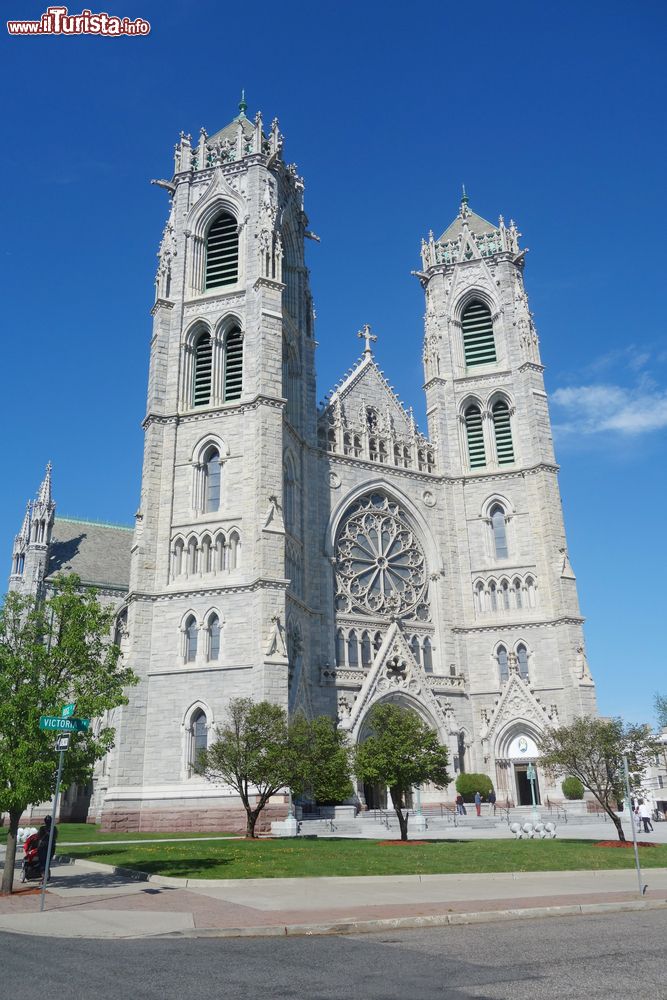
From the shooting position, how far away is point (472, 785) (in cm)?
4047

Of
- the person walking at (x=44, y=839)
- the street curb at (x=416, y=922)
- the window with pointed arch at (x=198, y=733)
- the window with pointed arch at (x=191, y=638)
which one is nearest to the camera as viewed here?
the street curb at (x=416, y=922)

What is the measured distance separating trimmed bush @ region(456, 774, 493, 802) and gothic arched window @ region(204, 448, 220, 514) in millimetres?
17878

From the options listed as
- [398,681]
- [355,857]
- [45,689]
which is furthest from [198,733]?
[45,689]

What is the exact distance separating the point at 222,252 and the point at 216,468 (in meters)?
12.7

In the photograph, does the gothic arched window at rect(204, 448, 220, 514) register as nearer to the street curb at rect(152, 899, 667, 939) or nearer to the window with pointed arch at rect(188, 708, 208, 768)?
the window with pointed arch at rect(188, 708, 208, 768)

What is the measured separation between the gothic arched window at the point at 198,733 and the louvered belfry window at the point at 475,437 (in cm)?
2370

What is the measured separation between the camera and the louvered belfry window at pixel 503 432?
49.8 meters

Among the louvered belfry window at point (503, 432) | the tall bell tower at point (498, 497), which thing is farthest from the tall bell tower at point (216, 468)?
the louvered belfry window at point (503, 432)

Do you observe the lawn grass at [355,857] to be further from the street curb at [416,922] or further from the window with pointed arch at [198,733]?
the window with pointed arch at [198,733]

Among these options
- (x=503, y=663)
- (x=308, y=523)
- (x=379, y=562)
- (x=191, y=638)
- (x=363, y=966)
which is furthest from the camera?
(x=379, y=562)

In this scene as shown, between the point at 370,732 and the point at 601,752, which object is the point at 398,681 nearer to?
the point at 370,732

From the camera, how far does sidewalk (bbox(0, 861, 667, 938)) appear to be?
11.0 metres

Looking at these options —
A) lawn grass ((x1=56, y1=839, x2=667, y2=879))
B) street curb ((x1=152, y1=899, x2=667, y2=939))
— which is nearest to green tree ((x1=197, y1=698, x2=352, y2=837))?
lawn grass ((x1=56, y1=839, x2=667, y2=879))

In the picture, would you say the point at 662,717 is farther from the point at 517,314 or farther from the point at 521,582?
the point at 517,314
